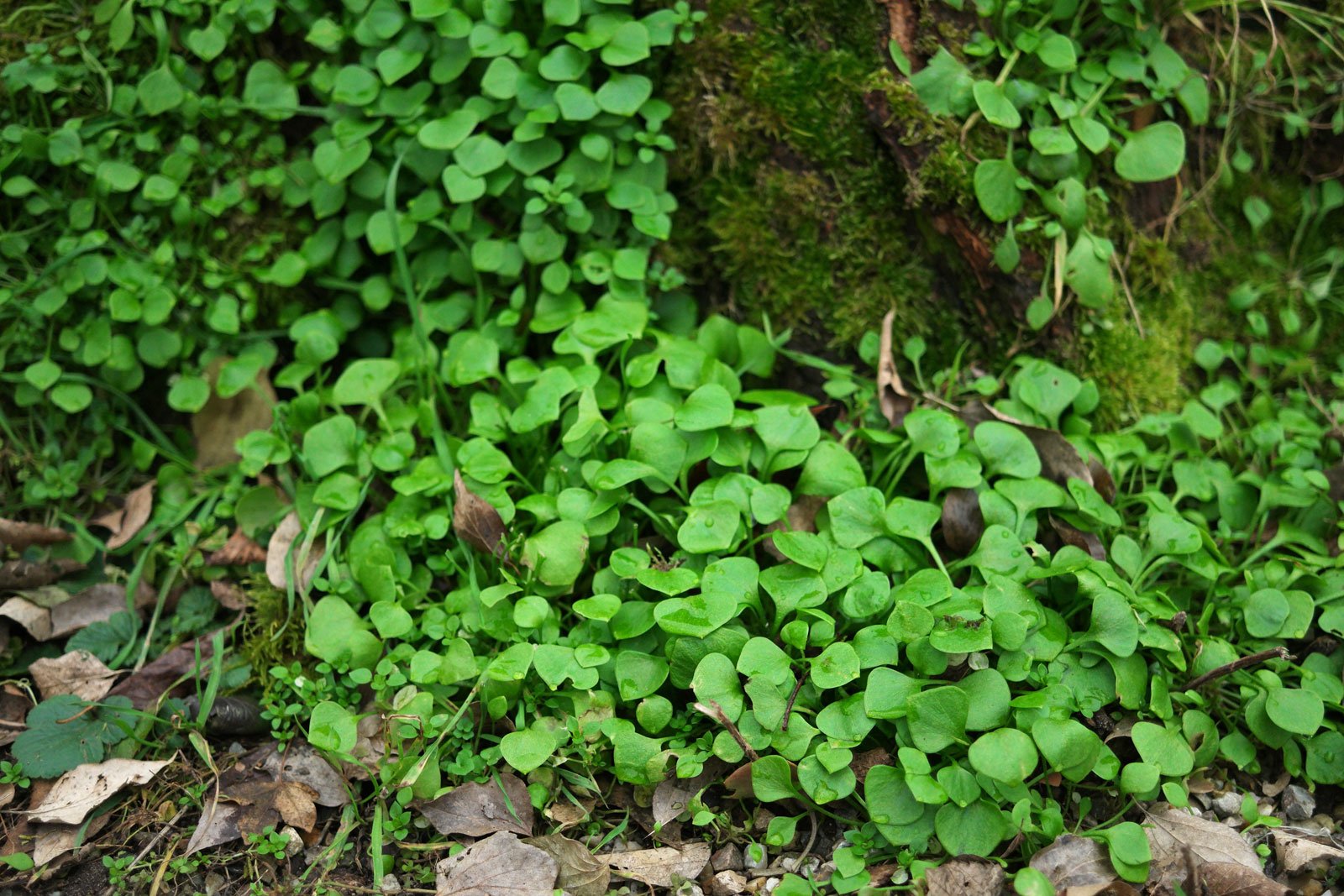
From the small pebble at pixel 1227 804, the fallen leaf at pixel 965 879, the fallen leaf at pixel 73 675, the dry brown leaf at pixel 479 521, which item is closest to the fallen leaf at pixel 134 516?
the fallen leaf at pixel 73 675

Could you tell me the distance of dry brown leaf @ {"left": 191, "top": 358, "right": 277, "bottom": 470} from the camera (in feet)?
9.45

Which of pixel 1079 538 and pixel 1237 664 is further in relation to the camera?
pixel 1079 538

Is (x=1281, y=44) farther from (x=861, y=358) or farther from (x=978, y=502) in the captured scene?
(x=978, y=502)

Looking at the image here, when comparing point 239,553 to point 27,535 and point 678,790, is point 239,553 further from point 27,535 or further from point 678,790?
point 678,790

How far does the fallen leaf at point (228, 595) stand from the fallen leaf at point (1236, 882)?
Result: 2182mm

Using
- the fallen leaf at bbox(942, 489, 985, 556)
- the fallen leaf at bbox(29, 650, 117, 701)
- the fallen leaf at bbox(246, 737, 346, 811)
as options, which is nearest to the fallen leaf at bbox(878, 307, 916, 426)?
the fallen leaf at bbox(942, 489, 985, 556)

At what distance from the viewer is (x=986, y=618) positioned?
1986 millimetres

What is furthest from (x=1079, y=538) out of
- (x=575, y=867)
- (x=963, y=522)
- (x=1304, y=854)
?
→ (x=575, y=867)

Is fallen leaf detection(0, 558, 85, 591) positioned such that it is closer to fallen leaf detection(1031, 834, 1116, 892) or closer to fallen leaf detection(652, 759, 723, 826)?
fallen leaf detection(652, 759, 723, 826)

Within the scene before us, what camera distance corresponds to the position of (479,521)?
2250mm

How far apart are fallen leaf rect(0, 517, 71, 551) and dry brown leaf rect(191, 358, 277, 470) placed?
40 cm

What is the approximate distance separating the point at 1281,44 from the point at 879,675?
224cm

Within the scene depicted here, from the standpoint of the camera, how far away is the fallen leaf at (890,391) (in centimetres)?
264

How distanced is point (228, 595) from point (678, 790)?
4.25ft
